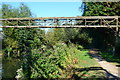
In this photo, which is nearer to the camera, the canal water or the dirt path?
the dirt path

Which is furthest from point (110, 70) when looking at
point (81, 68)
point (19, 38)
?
point (19, 38)

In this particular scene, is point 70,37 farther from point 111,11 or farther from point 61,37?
point 111,11

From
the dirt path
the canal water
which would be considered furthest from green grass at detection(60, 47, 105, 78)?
the canal water

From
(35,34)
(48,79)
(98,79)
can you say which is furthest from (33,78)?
(35,34)

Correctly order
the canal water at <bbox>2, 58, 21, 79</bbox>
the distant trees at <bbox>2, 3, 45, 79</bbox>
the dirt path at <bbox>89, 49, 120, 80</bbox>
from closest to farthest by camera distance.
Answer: the dirt path at <bbox>89, 49, 120, 80</bbox>
the canal water at <bbox>2, 58, 21, 79</bbox>
the distant trees at <bbox>2, 3, 45, 79</bbox>

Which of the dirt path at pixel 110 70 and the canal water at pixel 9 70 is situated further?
the canal water at pixel 9 70

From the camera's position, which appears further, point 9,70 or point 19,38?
point 19,38

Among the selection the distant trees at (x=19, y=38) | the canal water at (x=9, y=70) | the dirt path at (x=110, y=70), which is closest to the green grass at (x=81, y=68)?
the dirt path at (x=110, y=70)

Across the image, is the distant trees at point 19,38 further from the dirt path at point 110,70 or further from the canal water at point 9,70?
the dirt path at point 110,70

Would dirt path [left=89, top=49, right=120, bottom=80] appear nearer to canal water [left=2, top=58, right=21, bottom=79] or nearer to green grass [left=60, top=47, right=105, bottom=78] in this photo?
green grass [left=60, top=47, right=105, bottom=78]

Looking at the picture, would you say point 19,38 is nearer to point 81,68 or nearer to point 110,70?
point 81,68

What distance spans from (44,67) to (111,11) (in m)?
13.8

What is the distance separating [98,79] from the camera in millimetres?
9391

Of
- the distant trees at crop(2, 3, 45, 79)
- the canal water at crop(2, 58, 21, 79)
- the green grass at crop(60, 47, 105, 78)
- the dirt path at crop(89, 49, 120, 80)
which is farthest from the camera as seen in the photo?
the distant trees at crop(2, 3, 45, 79)
